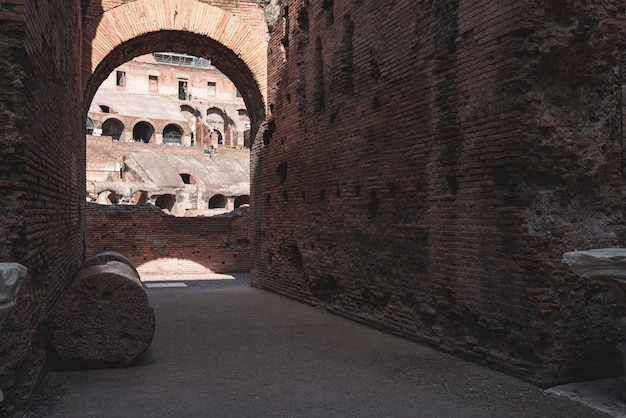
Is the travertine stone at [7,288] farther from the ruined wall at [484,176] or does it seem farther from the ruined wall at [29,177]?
the ruined wall at [484,176]

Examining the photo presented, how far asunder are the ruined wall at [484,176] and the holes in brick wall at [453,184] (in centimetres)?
1

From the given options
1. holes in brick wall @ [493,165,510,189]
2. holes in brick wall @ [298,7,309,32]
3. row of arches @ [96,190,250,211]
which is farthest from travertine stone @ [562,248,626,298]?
row of arches @ [96,190,250,211]

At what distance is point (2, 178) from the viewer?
12.8 feet

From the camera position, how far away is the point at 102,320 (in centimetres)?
480

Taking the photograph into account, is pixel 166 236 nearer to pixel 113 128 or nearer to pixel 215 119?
pixel 113 128

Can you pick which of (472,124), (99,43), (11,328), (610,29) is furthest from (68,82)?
(610,29)

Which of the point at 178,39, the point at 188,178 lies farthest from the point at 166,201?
the point at 178,39

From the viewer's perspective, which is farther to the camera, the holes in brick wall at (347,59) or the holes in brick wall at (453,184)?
the holes in brick wall at (347,59)

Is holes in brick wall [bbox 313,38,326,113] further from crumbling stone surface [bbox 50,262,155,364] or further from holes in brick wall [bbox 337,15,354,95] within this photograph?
crumbling stone surface [bbox 50,262,155,364]

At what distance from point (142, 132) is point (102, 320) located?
125 ft

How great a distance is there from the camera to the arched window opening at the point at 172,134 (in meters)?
41.0

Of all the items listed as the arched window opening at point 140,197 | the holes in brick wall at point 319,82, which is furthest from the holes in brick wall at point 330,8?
the arched window opening at point 140,197

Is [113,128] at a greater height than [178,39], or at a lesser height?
greater

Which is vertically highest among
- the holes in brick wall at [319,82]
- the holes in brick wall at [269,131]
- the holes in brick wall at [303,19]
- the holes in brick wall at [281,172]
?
the holes in brick wall at [303,19]
